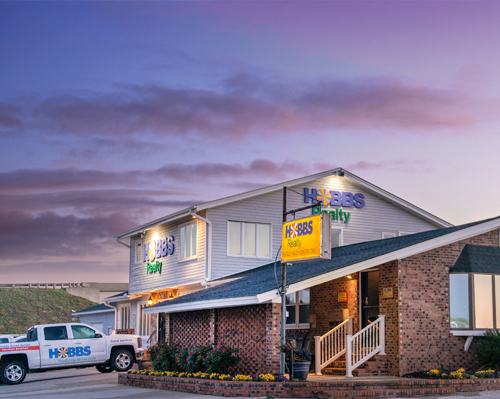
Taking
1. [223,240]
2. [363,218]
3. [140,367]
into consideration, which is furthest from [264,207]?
[140,367]

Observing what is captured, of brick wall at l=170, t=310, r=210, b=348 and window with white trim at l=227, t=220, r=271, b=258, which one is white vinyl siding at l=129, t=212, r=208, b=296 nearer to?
window with white trim at l=227, t=220, r=271, b=258

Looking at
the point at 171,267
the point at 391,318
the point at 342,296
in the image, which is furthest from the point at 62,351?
the point at 391,318

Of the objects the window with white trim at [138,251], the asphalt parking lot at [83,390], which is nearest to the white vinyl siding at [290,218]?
the asphalt parking lot at [83,390]

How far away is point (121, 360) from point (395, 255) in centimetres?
1100

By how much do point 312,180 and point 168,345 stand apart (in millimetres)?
11324

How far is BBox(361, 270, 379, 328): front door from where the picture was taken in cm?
1950

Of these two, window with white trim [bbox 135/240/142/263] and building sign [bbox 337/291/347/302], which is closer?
building sign [bbox 337/291/347/302]

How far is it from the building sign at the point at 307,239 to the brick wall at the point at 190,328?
420 centimetres

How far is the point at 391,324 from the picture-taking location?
1756 centimetres

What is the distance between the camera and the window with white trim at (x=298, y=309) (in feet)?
70.6

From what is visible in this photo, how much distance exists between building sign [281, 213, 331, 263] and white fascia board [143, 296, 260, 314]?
1337 mm

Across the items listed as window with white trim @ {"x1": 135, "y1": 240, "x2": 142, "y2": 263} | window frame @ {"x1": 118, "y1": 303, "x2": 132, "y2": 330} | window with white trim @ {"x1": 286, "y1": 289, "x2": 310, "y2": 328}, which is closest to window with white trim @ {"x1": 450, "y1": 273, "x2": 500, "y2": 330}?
window with white trim @ {"x1": 286, "y1": 289, "x2": 310, "y2": 328}

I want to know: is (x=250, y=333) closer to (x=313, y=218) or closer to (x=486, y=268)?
(x=313, y=218)

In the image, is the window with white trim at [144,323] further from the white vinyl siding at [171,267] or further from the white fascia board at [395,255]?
the white fascia board at [395,255]
